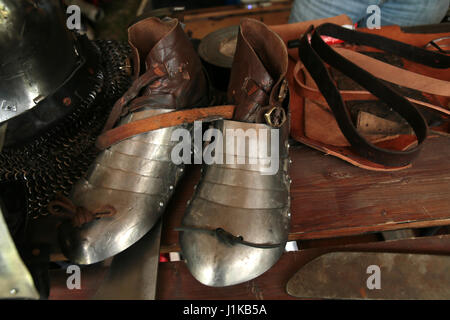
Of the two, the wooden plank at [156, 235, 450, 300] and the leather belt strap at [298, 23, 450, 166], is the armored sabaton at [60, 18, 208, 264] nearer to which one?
the wooden plank at [156, 235, 450, 300]

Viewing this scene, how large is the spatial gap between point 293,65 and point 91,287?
0.90m

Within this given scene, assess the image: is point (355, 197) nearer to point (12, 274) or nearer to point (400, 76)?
point (400, 76)

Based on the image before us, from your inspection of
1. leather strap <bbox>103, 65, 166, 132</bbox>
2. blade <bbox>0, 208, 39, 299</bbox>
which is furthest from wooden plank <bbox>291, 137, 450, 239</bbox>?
blade <bbox>0, 208, 39, 299</bbox>

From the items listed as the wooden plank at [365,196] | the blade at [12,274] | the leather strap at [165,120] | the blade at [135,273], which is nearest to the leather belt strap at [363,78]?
the wooden plank at [365,196]

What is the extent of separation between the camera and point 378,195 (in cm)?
80

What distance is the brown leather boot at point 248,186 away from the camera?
607 millimetres

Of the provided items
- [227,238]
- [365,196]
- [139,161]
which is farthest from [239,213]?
[365,196]

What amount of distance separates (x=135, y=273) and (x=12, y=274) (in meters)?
0.23

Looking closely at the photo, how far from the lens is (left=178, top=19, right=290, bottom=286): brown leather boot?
61cm

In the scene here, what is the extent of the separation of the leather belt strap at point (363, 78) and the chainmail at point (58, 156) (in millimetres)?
648

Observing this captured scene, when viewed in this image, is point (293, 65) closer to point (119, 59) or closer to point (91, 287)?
point (119, 59)

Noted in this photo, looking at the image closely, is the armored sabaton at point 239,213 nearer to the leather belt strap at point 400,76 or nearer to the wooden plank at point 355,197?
the wooden plank at point 355,197

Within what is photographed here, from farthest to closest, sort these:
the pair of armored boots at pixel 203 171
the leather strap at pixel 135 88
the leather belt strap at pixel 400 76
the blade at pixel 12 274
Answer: the leather belt strap at pixel 400 76 < the leather strap at pixel 135 88 < the pair of armored boots at pixel 203 171 < the blade at pixel 12 274

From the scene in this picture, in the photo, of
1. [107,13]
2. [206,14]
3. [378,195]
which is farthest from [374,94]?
[107,13]
